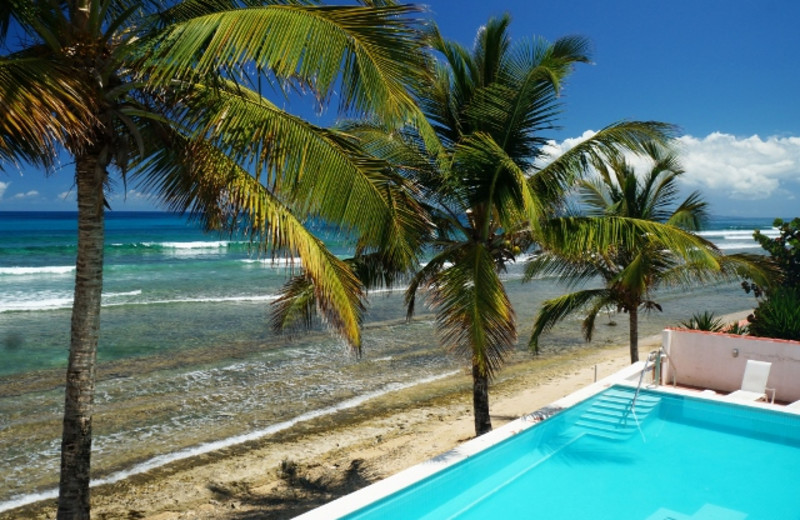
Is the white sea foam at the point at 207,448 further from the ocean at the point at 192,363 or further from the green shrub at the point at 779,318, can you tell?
the green shrub at the point at 779,318

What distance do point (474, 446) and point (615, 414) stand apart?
2929mm

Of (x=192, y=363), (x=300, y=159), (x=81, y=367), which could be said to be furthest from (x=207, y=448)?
(x=300, y=159)

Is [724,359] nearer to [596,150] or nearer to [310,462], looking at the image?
[596,150]

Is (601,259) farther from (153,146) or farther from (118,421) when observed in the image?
(118,421)

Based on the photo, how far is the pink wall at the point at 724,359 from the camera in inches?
343

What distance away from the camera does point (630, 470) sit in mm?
7109

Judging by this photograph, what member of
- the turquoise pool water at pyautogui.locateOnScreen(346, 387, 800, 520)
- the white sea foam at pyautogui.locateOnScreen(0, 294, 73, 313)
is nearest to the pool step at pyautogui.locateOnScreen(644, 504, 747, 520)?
the turquoise pool water at pyautogui.locateOnScreen(346, 387, 800, 520)

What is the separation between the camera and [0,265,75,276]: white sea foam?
32.5m

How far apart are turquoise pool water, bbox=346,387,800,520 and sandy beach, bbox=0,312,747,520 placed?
5.15 ft

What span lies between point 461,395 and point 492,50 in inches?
265

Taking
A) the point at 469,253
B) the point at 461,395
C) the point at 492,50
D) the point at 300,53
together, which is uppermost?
the point at 492,50

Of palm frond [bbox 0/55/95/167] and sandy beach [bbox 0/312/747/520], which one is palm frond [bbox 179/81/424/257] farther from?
sandy beach [bbox 0/312/747/520]

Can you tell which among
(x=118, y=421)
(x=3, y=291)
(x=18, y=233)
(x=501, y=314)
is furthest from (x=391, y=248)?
(x=18, y=233)

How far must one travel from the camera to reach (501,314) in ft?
20.8
